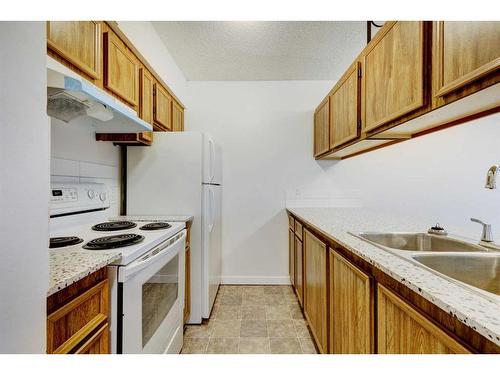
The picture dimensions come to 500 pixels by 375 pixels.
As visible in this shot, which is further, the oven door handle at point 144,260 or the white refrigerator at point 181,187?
the white refrigerator at point 181,187

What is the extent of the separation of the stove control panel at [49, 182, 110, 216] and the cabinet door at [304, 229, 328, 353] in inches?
63.7

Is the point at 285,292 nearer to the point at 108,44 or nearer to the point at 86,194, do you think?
the point at 86,194

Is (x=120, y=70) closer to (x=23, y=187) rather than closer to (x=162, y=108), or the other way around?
(x=162, y=108)

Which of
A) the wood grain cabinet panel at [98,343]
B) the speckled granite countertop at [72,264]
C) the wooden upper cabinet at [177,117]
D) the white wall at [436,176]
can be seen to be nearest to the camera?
the speckled granite countertop at [72,264]

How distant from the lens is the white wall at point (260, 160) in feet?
10.1

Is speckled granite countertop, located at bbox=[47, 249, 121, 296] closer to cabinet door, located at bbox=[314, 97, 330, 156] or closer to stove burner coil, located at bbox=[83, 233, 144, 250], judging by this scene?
stove burner coil, located at bbox=[83, 233, 144, 250]

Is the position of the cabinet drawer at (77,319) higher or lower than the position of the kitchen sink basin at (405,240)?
lower

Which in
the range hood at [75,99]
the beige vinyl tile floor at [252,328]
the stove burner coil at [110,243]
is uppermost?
the range hood at [75,99]

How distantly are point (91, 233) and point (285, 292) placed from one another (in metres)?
2.11

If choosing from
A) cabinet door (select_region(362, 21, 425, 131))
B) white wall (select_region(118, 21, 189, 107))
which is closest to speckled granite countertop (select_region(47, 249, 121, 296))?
cabinet door (select_region(362, 21, 425, 131))

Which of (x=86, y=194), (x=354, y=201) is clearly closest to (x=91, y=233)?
(x=86, y=194)

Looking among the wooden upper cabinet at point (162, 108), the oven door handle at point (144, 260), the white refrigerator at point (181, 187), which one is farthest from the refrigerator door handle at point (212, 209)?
the wooden upper cabinet at point (162, 108)

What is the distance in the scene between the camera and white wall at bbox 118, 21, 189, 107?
193 centimetres

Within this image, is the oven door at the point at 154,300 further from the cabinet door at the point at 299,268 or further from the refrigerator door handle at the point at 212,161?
the cabinet door at the point at 299,268
